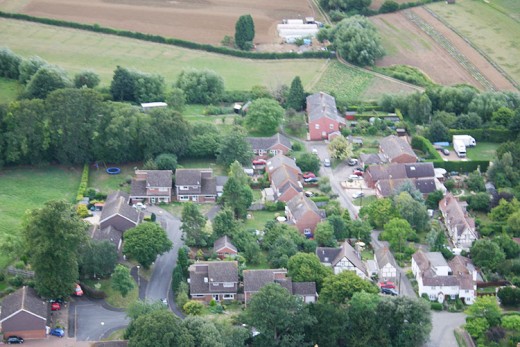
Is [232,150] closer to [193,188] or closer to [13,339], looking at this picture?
[193,188]

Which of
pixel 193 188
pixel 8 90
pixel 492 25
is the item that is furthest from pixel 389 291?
pixel 492 25

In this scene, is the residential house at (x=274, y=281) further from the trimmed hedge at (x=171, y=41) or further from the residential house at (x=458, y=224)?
the trimmed hedge at (x=171, y=41)

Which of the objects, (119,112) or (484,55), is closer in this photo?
(119,112)

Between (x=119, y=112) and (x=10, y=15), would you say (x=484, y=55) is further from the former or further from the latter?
(x=10, y=15)

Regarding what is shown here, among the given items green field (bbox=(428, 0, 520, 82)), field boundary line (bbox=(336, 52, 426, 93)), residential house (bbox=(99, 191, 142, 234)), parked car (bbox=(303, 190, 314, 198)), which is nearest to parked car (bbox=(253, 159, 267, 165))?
parked car (bbox=(303, 190, 314, 198))

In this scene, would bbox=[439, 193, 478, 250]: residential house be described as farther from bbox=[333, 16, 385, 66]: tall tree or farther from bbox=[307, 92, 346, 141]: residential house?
bbox=[333, 16, 385, 66]: tall tree

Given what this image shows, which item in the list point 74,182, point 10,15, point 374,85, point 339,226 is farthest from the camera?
point 10,15

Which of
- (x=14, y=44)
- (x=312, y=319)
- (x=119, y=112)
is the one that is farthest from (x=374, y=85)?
(x=312, y=319)
